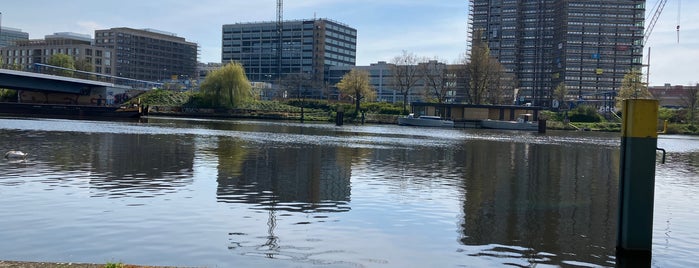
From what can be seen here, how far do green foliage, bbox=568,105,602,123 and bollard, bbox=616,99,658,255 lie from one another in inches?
4789

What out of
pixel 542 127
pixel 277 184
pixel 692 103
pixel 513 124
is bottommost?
pixel 277 184

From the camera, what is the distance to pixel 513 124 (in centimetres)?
11394

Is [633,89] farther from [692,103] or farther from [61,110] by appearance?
[61,110]

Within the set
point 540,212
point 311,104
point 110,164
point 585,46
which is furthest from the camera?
point 585,46

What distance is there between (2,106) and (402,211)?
121 metres

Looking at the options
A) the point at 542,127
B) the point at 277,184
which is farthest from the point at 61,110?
the point at 277,184

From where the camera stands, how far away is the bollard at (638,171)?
12.7 meters

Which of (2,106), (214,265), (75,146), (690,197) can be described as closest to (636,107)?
(214,265)

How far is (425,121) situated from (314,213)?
99510 millimetres

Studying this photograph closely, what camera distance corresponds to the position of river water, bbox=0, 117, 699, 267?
12586mm

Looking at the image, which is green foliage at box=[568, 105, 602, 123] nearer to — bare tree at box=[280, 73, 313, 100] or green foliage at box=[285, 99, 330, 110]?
green foliage at box=[285, 99, 330, 110]

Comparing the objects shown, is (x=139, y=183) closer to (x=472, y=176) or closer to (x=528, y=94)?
(x=472, y=176)

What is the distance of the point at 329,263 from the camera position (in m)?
11.9

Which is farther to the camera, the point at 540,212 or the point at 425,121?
the point at 425,121
